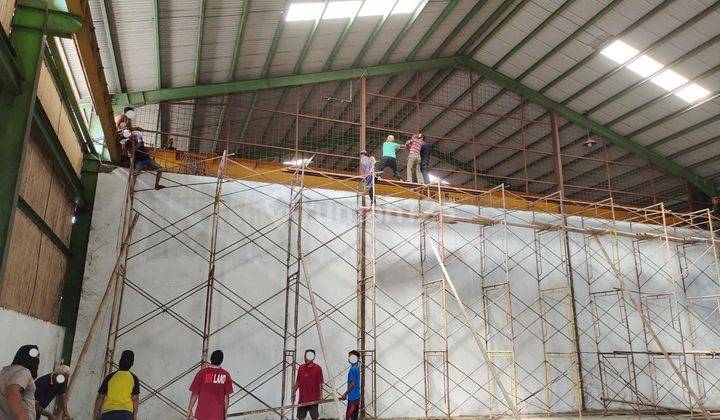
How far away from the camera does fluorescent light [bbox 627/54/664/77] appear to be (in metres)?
13.3

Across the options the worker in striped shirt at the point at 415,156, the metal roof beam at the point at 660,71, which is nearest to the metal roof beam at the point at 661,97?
the metal roof beam at the point at 660,71

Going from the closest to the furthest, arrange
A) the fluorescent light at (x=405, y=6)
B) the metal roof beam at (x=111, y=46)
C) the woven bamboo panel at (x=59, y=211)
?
the woven bamboo panel at (x=59, y=211) < the metal roof beam at (x=111, y=46) < the fluorescent light at (x=405, y=6)

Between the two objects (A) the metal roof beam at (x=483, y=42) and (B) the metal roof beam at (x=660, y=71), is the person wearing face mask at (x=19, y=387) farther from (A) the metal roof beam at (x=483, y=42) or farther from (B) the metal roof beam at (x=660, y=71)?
(B) the metal roof beam at (x=660, y=71)

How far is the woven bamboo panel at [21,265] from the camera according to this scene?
6.16m

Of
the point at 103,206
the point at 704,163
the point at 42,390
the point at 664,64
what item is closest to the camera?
the point at 42,390

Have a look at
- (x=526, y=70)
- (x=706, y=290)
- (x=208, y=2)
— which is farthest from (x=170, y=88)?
(x=706, y=290)

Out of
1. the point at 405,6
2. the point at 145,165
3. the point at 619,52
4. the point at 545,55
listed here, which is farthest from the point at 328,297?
the point at 619,52

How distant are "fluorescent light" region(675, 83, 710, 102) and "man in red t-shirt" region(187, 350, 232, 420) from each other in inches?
525

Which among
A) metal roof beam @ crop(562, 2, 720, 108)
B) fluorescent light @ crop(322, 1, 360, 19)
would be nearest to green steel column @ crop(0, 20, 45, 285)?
fluorescent light @ crop(322, 1, 360, 19)

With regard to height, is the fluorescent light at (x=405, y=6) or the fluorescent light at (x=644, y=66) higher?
the fluorescent light at (x=405, y=6)

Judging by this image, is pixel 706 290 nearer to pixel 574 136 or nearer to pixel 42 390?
pixel 574 136

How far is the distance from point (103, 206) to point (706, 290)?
15.9 m

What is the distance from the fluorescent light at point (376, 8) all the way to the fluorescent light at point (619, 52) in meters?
5.84

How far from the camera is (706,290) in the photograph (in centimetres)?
1525
